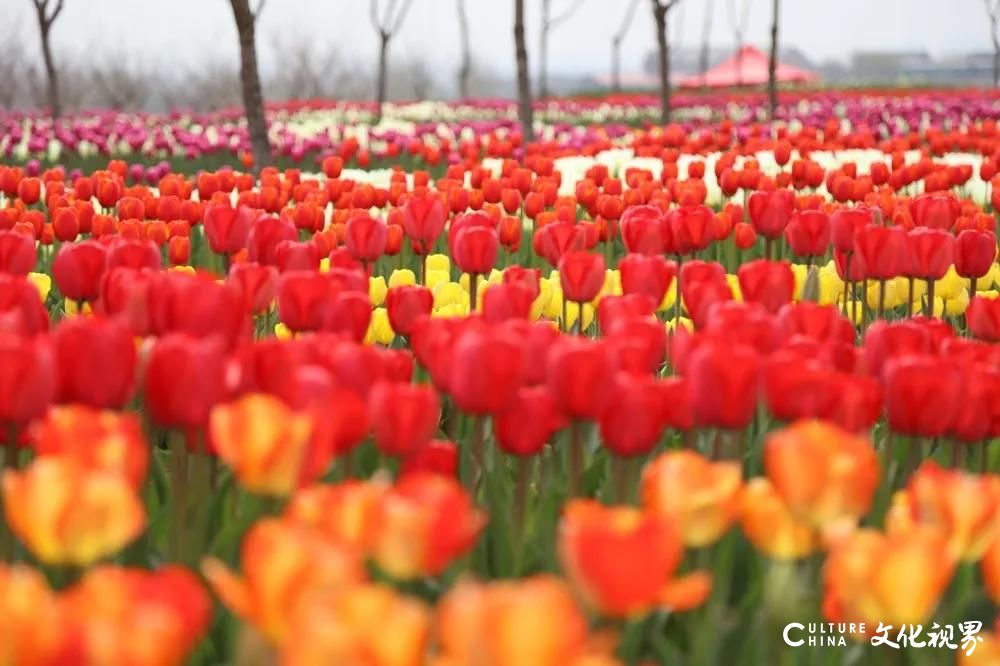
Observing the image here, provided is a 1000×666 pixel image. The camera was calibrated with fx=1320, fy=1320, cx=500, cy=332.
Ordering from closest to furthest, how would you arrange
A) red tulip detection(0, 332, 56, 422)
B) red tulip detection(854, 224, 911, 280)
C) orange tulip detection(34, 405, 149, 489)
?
orange tulip detection(34, 405, 149, 489), red tulip detection(0, 332, 56, 422), red tulip detection(854, 224, 911, 280)

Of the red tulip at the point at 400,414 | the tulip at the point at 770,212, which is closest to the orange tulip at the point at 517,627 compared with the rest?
the red tulip at the point at 400,414

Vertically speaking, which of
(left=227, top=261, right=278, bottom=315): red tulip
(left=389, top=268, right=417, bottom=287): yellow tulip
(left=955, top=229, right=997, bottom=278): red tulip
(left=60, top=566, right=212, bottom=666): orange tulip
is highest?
(left=227, top=261, right=278, bottom=315): red tulip

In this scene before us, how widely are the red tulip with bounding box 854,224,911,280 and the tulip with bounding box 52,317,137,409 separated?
217 cm

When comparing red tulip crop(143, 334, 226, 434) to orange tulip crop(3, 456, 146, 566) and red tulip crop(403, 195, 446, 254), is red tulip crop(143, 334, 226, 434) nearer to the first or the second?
orange tulip crop(3, 456, 146, 566)

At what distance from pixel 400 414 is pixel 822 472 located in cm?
56

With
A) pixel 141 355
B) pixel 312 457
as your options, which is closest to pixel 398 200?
pixel 141 355

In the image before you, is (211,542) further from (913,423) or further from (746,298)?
(746,298)

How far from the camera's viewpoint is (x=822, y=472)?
5.05 feet

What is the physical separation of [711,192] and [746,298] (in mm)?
6287

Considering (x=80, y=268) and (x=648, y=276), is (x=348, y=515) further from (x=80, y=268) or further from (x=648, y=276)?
(x=648, y=276)

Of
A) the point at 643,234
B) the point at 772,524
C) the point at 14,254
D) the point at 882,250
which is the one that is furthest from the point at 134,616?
the point at 643,234

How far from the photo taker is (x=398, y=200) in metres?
6.57

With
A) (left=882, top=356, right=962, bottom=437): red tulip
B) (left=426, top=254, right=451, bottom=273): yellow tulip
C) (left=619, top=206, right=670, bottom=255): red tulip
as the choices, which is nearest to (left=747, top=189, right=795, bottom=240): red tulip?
(left=619, top=206, right=670, bottom=255): red tulip

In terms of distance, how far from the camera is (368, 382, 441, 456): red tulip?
69.9 inches
